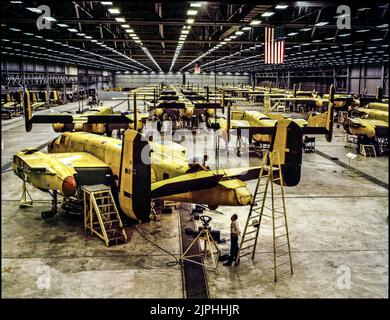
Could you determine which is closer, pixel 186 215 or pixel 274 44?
pixel 186 215

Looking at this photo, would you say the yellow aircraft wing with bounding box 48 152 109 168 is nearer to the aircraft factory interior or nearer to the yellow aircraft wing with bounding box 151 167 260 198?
the aircraft factory interior

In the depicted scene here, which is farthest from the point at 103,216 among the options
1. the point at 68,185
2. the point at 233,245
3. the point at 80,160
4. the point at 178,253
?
the point at 233,245

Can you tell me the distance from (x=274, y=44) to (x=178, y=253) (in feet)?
42.4

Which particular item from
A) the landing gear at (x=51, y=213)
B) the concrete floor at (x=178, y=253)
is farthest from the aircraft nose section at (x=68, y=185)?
the landing gear at (x=51, y=213)

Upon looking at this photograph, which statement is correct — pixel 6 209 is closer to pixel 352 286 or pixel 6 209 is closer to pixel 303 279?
pixel 303 279

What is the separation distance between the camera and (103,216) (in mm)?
14383

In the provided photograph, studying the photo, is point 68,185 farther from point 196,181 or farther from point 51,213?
point 196,181

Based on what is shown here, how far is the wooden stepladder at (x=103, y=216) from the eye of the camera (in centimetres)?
1362

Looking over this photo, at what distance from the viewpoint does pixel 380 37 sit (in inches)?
976

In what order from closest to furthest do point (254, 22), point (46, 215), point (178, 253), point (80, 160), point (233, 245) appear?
point (233, 245)
point (178, 253)
point (46, 215)
point (80, 160)
point (254, 22)

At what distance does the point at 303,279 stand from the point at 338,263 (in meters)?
1.78
